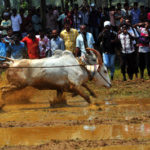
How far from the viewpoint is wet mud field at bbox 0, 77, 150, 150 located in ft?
23.6

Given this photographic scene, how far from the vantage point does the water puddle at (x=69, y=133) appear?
7.57 metres

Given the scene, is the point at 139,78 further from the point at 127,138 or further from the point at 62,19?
the point at 127,138

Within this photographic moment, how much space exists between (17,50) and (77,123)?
226 inches

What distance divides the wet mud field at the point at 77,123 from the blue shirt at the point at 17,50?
1.75 metres

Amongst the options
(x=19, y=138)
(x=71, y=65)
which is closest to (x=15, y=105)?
(x=71, y=65)

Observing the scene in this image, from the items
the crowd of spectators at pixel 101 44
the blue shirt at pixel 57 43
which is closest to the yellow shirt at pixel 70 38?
the crowd of spectators at pixel 101 44

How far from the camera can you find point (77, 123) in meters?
8.77

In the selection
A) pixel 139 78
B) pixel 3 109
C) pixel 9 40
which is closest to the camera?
pixel 3 109

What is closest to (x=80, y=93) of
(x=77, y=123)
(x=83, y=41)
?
(x=77, y=123)

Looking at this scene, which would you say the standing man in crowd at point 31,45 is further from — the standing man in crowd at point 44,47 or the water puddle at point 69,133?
the water puddle at point 69,133

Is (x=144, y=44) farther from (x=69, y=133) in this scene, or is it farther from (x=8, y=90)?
(x=69, y=133)

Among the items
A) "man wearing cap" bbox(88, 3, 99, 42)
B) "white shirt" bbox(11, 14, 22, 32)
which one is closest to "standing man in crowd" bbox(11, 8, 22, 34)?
"white shirt" bbox(11, 14, 22, 32)

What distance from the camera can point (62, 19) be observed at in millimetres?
19797

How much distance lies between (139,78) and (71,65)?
509cm
